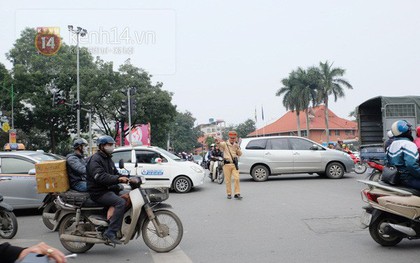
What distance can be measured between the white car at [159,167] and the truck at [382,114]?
6552 millimetres

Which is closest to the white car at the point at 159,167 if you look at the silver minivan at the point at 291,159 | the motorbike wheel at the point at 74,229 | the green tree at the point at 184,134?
the silver minivan at the point at 291,159

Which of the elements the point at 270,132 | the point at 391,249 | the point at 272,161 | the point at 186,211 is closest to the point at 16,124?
the point at 272,161

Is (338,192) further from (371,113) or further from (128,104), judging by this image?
(128,104)

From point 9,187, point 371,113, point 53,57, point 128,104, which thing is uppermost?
point 53,57

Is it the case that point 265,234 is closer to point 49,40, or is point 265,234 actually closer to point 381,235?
point 381,235

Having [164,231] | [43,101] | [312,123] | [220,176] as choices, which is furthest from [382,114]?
[312,123]

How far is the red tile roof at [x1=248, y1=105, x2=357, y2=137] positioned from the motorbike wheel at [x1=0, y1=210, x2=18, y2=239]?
185 feet

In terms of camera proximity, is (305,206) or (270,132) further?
(270,132)

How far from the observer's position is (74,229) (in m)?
5.75

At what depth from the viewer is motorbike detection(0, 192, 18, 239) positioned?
6.91m

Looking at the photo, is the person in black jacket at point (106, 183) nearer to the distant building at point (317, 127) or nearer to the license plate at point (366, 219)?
the license plate at point (366, 219)

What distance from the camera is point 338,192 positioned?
11000mm

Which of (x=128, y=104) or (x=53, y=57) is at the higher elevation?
(x=53, y=57)

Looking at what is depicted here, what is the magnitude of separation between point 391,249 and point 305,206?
140 inches
